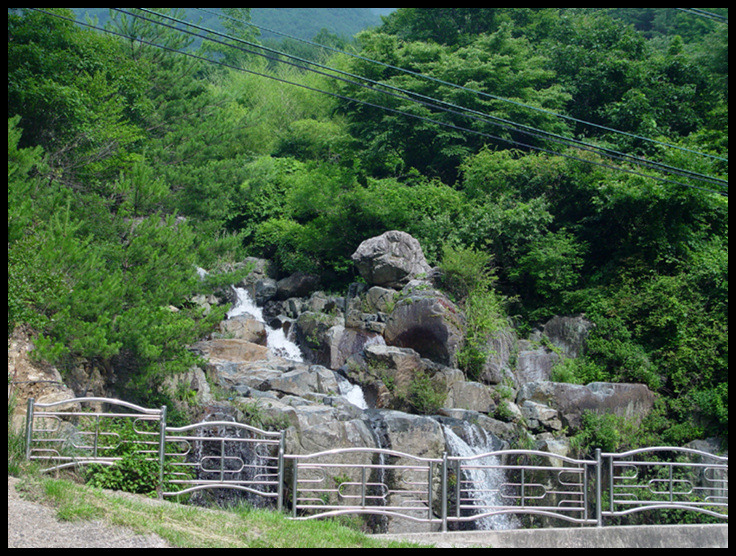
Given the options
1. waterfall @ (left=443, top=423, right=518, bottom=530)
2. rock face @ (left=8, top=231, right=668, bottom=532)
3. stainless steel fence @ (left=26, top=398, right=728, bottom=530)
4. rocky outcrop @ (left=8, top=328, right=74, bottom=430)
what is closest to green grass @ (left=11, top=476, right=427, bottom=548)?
stainless steel fence @ (left=26, top=398, right=728, bottom=530)

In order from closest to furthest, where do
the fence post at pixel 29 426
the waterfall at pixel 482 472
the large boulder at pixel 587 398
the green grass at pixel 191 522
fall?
the green grass at pixel 191 522
the fence post at pixel 29 426
the waterfall at pixel 482 472
the large boulder at pixel 587 398

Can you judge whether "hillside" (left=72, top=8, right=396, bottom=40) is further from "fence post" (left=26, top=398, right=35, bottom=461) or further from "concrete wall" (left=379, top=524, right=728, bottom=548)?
"concrete wall" (left=379, top=524, right=728, bottom=548)

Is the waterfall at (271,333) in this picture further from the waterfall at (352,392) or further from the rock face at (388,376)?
the waterfall at (352,392)

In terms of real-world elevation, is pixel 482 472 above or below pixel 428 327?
below

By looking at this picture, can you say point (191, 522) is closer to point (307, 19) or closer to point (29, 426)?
point (29, 426)

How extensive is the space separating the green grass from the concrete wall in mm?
1052

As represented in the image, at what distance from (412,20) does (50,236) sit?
24694 mm

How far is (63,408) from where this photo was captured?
39.1ft

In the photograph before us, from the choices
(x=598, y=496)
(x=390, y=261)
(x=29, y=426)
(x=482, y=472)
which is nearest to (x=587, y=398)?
(x=482, y=472)

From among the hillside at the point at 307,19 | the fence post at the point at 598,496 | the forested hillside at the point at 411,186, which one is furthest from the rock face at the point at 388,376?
the hillside at the point at 307,19

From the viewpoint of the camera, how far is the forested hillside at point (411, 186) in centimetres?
1480

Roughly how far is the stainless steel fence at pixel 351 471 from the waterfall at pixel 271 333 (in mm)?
7702

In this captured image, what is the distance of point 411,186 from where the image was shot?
29.1m

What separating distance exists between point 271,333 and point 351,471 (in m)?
9.78
